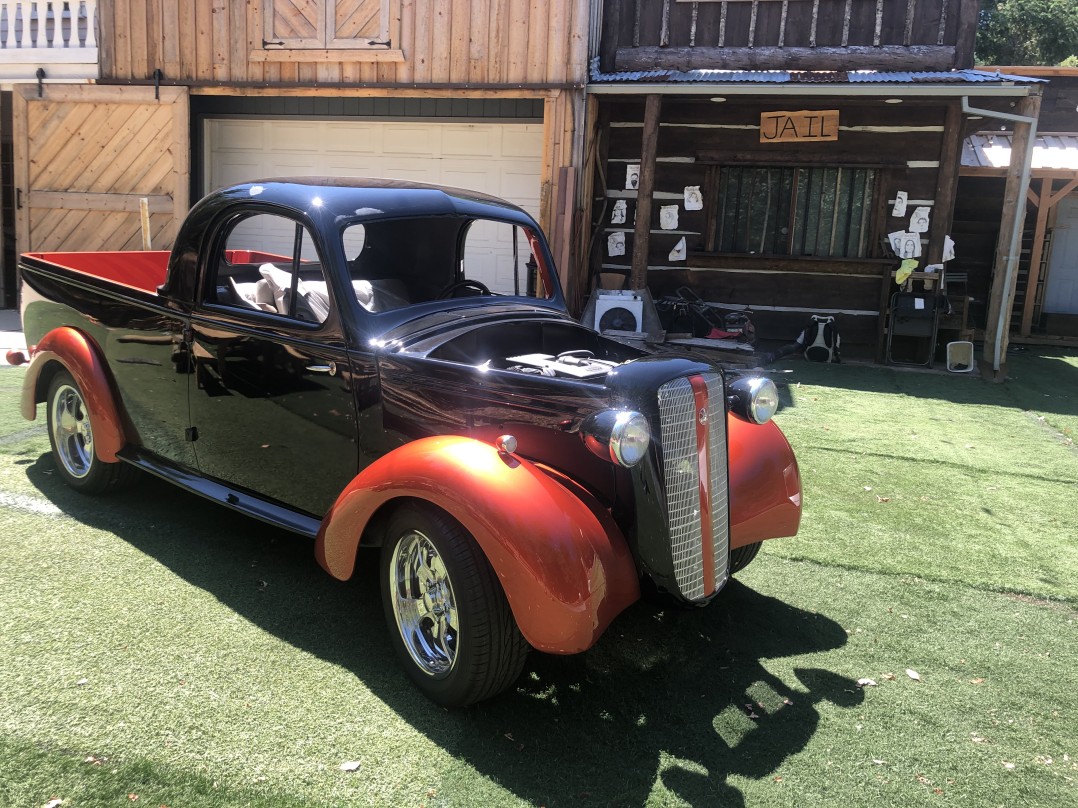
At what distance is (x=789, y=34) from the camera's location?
10.5 meters

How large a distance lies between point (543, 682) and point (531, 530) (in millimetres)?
769

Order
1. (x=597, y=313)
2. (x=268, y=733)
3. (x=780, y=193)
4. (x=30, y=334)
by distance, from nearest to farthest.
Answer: (x=268, y=733)
(x=30, y=334)
(x=597, y=313)
(x=780, y=193)

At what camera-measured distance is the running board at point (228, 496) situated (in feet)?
11.6

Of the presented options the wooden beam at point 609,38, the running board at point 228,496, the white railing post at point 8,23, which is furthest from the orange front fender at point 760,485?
the white railing post at point 8,23

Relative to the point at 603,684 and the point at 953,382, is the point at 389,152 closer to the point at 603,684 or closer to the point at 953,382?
the point at 953,382

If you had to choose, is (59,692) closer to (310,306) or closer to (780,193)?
(310,306)

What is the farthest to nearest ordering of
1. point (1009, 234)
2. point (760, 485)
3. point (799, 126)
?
point (799, 126)
point (1009, 234)
point (760, 485)

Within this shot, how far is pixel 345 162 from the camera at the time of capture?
1145 centimetres

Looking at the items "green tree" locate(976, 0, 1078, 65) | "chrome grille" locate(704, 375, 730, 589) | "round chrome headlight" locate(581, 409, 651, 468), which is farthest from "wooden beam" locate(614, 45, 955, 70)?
"green tree" locate(976, 0, 1078, 65)

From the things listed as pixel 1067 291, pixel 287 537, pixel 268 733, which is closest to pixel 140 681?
pixel 268 733

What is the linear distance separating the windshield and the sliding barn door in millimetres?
7708

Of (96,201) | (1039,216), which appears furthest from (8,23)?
(1039,216)

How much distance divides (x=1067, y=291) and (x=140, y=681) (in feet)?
48.1

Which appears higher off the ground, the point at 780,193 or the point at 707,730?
the point at 780,193
